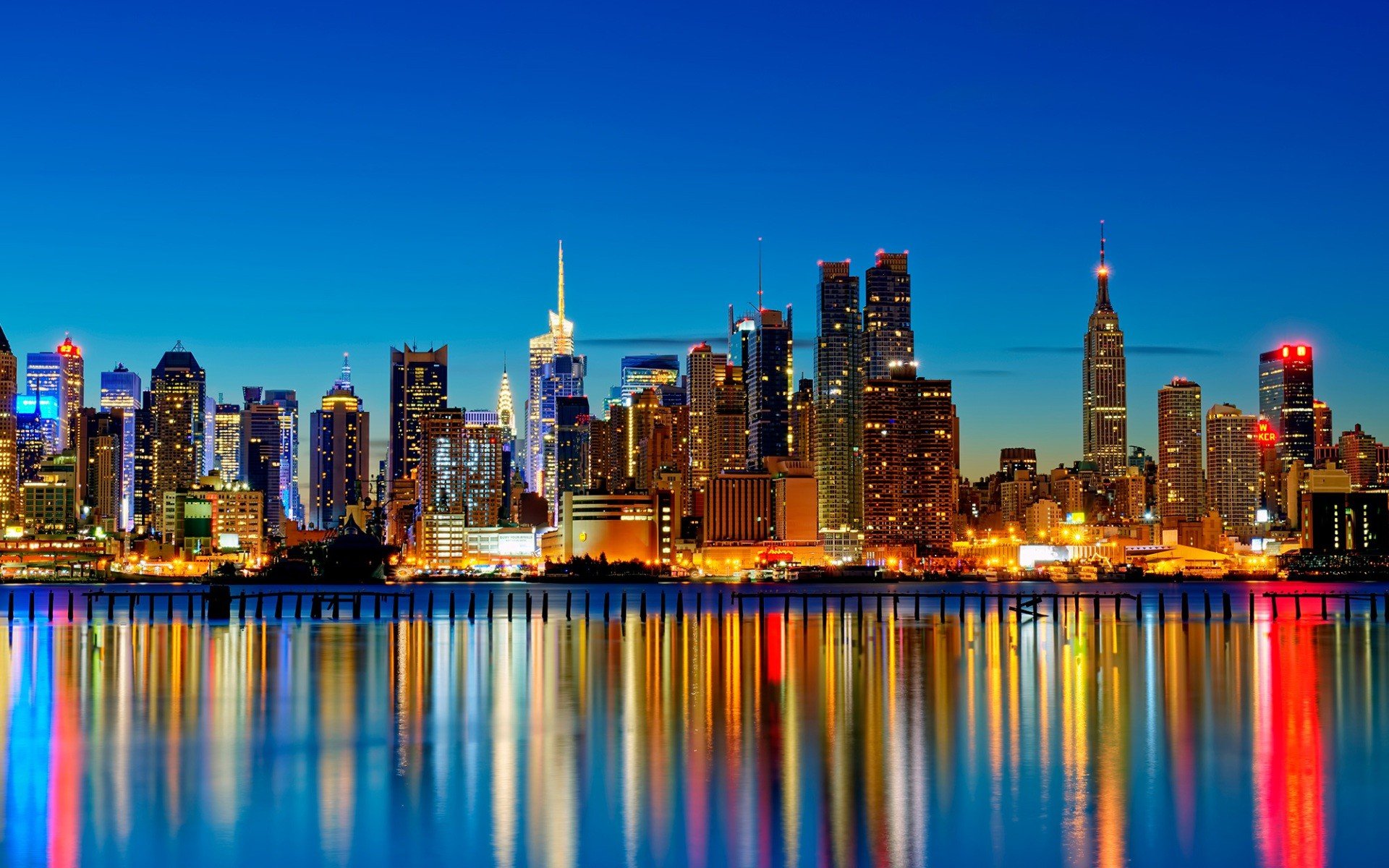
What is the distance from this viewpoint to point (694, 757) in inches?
1475

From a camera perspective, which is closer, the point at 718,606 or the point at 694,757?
the point at 694,757

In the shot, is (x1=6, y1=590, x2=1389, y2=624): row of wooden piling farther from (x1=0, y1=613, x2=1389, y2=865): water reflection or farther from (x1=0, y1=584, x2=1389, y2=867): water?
(x1=0, y1=613, x2=1389, y2=865): water reflection

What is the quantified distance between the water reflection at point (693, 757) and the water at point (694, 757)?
0.12 meters

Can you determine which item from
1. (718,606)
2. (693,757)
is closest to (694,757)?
(693,757)

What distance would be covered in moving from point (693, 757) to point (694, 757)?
0.13m

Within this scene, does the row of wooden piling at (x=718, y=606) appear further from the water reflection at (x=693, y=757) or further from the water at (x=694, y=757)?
the water reflection at (x=693, y=757)

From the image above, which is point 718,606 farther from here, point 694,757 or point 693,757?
point 693,757

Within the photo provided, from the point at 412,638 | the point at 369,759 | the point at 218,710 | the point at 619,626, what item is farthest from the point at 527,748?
the point at 619,626

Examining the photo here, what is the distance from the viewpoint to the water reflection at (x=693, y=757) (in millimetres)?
27859

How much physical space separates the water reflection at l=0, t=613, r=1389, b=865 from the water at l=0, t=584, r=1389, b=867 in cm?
12

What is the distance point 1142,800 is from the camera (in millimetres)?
31859

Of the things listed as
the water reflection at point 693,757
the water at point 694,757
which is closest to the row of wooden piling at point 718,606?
the water at point 694,757

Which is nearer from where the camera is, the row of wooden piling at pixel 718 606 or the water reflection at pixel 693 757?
the water reflection at pixel 693 757

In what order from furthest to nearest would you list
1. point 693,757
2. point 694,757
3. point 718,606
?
1. point 718,606
2. point 694,757
3. point 693,757
